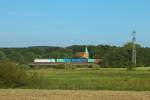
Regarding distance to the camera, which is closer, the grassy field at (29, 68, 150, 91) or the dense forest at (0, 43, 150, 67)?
the grassy field at (29, 68, 150, 91)

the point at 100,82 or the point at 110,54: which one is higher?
the point at 110,54

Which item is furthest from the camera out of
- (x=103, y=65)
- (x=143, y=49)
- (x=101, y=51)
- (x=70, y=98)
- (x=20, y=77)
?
(x=101, y=51)

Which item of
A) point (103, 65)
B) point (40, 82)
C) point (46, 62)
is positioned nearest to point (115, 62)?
point (103, 65)

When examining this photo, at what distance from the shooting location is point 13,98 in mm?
22766

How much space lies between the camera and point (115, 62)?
138000 millimetres

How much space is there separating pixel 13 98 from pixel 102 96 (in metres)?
4.58

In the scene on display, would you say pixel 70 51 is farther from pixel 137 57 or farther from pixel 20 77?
pixel 20 77

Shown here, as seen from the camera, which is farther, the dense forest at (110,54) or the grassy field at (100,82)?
the dense forest at (110,54)

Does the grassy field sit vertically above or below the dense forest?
below

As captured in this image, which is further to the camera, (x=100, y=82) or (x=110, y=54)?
(x=110, y=54)

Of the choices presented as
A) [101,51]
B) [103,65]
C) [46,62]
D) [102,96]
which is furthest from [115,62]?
[102,96]

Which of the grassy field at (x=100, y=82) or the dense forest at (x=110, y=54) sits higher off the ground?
the dense forest at (x=110, y=54)

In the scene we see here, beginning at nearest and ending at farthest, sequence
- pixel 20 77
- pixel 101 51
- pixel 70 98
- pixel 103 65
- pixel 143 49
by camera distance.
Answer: pixel 70 98, pixel 20 77, pixel 103 65, pixel 143 49, pixel 101 51

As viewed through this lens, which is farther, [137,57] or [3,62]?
[137,57]
